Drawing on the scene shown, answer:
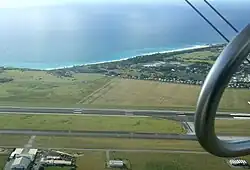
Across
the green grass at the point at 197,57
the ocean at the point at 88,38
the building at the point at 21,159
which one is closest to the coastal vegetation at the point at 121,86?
the green grass at the point at 197,57

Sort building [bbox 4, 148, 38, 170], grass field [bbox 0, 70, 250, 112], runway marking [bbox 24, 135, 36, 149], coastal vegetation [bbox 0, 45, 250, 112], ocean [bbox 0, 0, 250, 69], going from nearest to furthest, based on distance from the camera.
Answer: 1. building [bbox 4, 148, 38, 170]
2. runway marking [bbox 24, 135, 36, 149]
3. grass field [bbox 0, 70, 250, 112]
4. coastal vegetation [bbox 0, 45, 250, 112]
5. ocean [bbox 0, 0, 250, 69]

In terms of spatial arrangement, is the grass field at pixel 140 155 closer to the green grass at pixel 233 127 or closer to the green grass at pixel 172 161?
the green grass at pixel 172 161

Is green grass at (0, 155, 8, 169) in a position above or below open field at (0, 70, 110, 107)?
below

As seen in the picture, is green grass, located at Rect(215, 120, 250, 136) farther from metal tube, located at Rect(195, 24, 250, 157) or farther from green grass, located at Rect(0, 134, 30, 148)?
metal tube, located at Rect(195, 24, 250, 157)

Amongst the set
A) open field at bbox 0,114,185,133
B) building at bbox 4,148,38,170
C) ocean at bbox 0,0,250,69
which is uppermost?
ocean at bbox 0,0,250,69

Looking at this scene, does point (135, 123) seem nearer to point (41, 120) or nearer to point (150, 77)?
point (41, 120)

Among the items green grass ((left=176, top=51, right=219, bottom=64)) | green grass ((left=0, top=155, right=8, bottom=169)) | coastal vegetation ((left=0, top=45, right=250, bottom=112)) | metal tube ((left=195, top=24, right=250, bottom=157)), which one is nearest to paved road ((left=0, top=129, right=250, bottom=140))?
green grass ((left=0, top=155, right=8, bottom=169))

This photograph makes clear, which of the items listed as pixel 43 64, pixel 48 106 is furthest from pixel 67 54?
pixel 48 106
